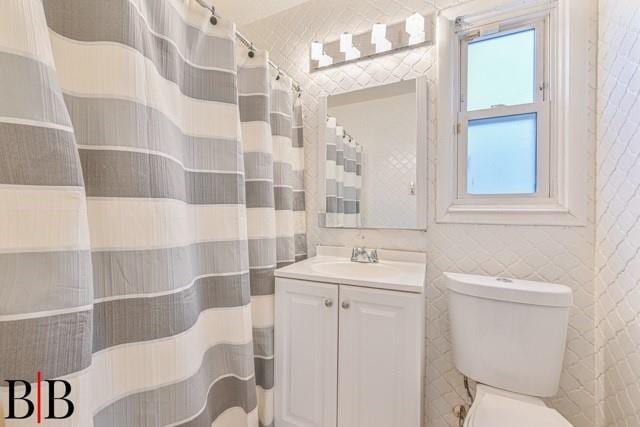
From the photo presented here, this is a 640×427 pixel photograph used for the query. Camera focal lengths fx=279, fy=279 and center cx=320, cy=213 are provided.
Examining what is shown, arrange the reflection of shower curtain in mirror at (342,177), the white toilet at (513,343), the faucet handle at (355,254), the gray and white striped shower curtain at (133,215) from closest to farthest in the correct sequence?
the gray and white striped shower curtain at (133,215) < the white toilet at (513,343) < the faucet handle at (355,254) < the reflection of shower curtain in mirror at (342,177)

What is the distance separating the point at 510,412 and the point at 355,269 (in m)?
0.81

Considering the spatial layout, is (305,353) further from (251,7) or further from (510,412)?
(251,7)

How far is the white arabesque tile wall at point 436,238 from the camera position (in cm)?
118

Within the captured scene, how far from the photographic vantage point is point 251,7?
185cm

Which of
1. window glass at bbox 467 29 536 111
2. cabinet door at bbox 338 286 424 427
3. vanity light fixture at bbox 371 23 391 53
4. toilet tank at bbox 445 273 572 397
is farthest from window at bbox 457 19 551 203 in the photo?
cabinet door at bbox 338 286 424 427

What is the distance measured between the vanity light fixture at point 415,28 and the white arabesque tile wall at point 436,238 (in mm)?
50

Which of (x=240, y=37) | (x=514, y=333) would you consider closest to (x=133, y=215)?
(x=240, y=37)

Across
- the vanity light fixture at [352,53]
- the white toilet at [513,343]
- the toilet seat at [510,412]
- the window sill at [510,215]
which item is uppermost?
the vanity light fixture at [352,53]

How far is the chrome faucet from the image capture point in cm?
150

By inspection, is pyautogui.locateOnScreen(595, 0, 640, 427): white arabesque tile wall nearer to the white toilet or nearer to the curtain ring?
the white toilet

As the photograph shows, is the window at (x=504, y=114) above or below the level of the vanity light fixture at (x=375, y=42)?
below

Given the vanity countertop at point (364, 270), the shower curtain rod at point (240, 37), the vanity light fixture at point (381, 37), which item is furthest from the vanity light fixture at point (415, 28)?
the vanity countertop at point (364, 270)

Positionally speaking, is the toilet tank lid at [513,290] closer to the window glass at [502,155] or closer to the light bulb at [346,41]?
the window glass at [502,155]

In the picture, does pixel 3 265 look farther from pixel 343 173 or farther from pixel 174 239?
pixel 343 173
